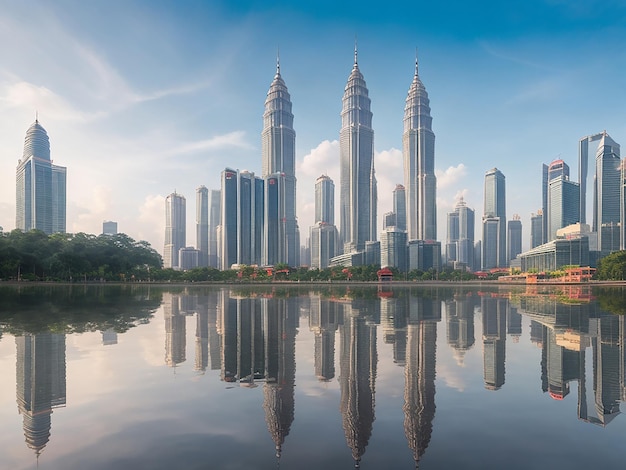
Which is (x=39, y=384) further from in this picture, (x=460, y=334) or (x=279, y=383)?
(x=460, y=334)

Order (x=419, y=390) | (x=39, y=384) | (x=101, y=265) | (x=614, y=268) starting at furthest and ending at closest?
(x=101, y=265), (x=614, y=268), (x=39, y=384), (x=419, y=390)

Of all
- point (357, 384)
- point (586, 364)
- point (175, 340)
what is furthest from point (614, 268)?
point (175, 340)

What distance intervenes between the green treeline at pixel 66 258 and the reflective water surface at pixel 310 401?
105231 millimetres

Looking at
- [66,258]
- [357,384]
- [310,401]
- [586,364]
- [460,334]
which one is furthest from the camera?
[66,258]

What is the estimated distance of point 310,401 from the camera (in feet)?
33.7

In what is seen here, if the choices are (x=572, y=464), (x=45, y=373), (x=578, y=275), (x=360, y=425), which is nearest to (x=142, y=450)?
(x=360, y=425)

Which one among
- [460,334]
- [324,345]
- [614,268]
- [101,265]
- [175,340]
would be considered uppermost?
[324,345]

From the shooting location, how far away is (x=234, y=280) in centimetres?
14750

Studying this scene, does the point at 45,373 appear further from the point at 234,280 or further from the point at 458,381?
the point at 234,280

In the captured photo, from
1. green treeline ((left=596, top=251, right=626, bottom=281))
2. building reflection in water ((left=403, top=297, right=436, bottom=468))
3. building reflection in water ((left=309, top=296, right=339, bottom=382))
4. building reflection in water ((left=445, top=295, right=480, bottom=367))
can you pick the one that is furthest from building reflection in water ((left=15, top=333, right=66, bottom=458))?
green treeline ((left=596, top=251, right=626, bottom=281))

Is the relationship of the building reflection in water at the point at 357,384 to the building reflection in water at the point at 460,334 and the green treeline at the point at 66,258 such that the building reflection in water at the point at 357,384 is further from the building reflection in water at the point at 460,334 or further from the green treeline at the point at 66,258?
the green treeline at the point at 66,258

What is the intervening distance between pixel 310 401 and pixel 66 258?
123508 millimetres

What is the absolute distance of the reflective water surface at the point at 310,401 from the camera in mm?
7391

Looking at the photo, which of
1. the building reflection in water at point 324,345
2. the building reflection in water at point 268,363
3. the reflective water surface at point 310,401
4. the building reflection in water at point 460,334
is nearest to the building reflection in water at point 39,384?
the reflective water surface at point 310,401
